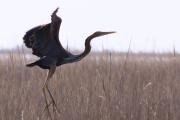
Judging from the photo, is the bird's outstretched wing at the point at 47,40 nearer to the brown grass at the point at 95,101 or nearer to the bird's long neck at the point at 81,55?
the bird's long neck at the point at 81,55

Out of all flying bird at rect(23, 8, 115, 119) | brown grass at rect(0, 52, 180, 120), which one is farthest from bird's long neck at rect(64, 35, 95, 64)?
brown grass at rect(0, 52, 180, 120)

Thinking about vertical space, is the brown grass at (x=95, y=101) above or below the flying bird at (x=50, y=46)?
below

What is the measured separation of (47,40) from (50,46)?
26 millimetres

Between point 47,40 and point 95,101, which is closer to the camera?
point 47,40

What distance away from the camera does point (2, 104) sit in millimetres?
3254

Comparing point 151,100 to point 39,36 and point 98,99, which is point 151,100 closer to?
point 98,99

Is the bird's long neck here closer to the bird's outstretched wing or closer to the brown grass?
the bird's outstretched wing

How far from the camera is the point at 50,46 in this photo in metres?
1.82

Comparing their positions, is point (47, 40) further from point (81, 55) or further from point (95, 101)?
point (95, 101)

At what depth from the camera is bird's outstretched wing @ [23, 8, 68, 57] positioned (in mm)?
1816

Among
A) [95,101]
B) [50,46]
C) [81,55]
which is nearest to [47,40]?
[50,46]

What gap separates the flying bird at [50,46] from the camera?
179 cm

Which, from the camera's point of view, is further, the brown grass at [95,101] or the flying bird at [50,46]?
the brown grass at [95,101]

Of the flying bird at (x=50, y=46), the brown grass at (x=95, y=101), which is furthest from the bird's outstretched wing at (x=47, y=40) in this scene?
the brown grass at (x=95, y=101)
